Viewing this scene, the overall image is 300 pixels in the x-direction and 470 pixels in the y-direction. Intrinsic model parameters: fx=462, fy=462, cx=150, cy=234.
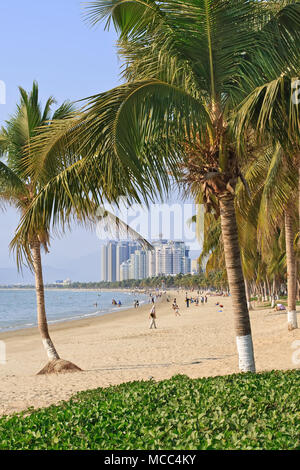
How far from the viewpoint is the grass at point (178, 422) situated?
11.9 ft

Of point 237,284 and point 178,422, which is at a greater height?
point 237,284

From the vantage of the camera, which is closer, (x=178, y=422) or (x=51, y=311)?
(x=178, y=422)

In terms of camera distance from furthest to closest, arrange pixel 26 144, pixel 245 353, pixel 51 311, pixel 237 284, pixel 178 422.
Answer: pixel 51 311, pixel 26 144, pixel 245 353, pixel 237 284, pixel 178 422

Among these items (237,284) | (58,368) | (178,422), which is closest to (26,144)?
(58,368)

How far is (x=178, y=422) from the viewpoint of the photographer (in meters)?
4.09

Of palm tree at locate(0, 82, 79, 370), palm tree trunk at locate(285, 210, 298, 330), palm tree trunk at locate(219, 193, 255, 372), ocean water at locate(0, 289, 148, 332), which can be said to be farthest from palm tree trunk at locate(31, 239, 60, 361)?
ocean water at locate(0, 289, 148, 332)

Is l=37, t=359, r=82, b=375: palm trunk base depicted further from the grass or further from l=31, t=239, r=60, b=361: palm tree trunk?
the grass

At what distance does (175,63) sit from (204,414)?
5198 millimetres

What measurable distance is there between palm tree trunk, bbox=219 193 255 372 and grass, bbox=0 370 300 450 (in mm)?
1500

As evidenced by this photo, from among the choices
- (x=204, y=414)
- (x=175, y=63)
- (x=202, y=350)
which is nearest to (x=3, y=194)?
(x=175, y=63)

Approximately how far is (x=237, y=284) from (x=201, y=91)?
10.2 ft

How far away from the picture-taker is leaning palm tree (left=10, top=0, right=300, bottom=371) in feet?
21.0

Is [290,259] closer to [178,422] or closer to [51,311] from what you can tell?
[178,422]

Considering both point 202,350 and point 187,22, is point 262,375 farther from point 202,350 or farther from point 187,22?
point 202,350
